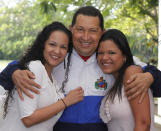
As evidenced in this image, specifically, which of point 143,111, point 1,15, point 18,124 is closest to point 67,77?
point 18,124

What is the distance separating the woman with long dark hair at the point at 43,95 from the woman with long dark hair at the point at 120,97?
26cm

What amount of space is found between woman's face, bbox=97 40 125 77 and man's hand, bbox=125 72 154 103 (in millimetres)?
240

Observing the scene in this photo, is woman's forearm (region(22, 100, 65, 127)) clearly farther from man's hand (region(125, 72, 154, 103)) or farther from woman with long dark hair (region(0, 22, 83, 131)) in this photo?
man's hand (region(125, 72, 154, 103))

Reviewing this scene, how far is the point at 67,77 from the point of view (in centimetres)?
193

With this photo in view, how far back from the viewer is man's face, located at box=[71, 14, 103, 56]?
1.91 meters

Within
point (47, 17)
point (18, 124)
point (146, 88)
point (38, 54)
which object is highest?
point (47, 17)

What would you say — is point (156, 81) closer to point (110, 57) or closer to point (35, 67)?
point (110, 57)

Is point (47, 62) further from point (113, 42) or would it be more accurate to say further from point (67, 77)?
point (113, 42)

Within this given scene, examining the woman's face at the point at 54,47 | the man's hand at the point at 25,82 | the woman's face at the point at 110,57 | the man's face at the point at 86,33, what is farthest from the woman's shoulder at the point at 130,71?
the man's hand at the point at 25,82

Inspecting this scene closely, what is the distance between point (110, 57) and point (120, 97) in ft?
1.09

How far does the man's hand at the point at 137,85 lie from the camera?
5.14 feet

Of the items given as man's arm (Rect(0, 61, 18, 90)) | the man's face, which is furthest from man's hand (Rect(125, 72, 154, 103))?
man's arm (Rect(0, 61, 18, 90))

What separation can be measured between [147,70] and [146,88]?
218 mm

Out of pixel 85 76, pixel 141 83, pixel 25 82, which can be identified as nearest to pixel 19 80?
pixel 25 82
